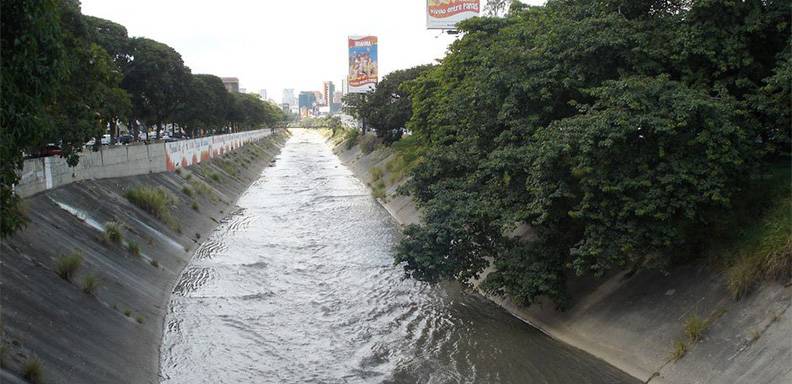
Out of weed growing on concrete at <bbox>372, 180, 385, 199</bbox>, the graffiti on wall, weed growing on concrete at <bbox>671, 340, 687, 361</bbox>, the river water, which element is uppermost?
the graffiti on wall

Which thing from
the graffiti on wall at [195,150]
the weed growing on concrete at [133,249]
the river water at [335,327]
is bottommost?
the river water at [335,327]

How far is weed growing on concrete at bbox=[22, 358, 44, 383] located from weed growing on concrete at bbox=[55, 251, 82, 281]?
227 inches

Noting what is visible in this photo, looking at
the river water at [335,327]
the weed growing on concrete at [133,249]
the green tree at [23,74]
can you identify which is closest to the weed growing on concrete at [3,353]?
the green tree at [23,74]

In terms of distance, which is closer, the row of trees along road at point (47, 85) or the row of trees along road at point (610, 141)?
the row of trees along road at point (47, 85)

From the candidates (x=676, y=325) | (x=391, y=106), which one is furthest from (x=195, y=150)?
(x=676, y=325)

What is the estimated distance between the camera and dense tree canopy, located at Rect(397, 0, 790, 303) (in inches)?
572

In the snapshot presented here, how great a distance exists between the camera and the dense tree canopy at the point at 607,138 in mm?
14539

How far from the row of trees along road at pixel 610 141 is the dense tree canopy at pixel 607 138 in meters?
0.04

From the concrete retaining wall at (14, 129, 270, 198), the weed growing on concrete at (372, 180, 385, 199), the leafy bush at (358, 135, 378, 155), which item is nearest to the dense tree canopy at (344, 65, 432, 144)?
the weed growing on concrete at (372, 180, 385, 199)

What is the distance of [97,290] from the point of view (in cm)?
1759

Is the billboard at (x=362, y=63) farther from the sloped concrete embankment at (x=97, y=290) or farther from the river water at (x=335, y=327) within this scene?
the sloped concrete embankment at (x=97, y=290)

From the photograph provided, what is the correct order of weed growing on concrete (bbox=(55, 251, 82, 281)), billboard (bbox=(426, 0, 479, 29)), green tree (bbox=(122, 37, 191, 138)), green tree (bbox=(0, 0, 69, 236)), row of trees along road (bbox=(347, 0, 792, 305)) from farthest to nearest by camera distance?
1. billboard (bbox=(426, 0, 479, 29))
2. green tree (bbox=(122, 37, 191, 138))
3. weed growing on concrete (bbox=(55, 251, 82, 281))
4. row of trees along road (bbox=(347, 0, 792, 305))
5. green tree (bbox=(0, 0, 69, 236))

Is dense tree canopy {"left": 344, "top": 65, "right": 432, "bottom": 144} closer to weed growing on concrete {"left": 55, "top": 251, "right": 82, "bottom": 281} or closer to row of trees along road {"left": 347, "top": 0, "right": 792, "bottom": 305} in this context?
row of trees along road {"left": 347, "top": 0, "right": 792, "bottom": 305}

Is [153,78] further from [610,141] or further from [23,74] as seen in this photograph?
[23,74]
